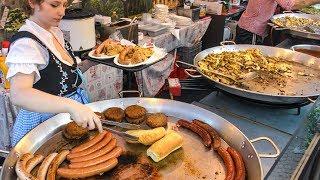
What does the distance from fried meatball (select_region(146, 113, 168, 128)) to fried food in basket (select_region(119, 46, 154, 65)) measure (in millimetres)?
941

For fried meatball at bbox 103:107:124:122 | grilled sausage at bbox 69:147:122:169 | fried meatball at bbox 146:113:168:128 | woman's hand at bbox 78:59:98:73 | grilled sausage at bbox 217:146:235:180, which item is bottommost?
woman's hand at bbox 78:59:98:73

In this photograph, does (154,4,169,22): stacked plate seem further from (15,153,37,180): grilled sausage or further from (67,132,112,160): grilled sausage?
(15,153,37,180): grilled sausage

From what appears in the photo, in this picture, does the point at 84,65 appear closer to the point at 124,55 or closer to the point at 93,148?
the point at 124,55

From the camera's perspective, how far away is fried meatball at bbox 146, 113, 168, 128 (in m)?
1.97

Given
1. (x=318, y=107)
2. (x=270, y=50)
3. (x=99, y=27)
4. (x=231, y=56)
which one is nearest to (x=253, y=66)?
(x=231, y=56)

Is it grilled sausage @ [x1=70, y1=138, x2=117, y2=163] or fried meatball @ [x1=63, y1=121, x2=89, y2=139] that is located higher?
fried meatball @ [x1=63, y1=121, x2=89, y2=139]

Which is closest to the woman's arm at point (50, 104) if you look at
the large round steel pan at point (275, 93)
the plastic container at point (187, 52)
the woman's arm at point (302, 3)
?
the large round steel pan at point (275, 93)

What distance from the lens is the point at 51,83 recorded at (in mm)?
2070

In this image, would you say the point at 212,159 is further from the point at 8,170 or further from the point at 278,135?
the point at 8,170

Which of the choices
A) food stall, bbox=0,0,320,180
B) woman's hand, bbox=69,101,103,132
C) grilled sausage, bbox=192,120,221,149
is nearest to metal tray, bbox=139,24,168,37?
food stall, bbox=0,0,320,180

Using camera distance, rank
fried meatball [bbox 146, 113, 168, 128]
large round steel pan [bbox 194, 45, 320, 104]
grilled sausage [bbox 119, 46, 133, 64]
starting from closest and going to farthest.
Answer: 1. fried meatball [bbox 146, 113, 168, 128]
2. large round steel pan [bbox 194, 45, 320, 104]
3. grilled sausage [bbox 119, 46, 133, 64]

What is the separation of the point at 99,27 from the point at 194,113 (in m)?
2.65

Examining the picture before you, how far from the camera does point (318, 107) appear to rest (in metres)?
1.75

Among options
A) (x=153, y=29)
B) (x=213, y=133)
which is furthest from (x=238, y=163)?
(x=153, y=29)
